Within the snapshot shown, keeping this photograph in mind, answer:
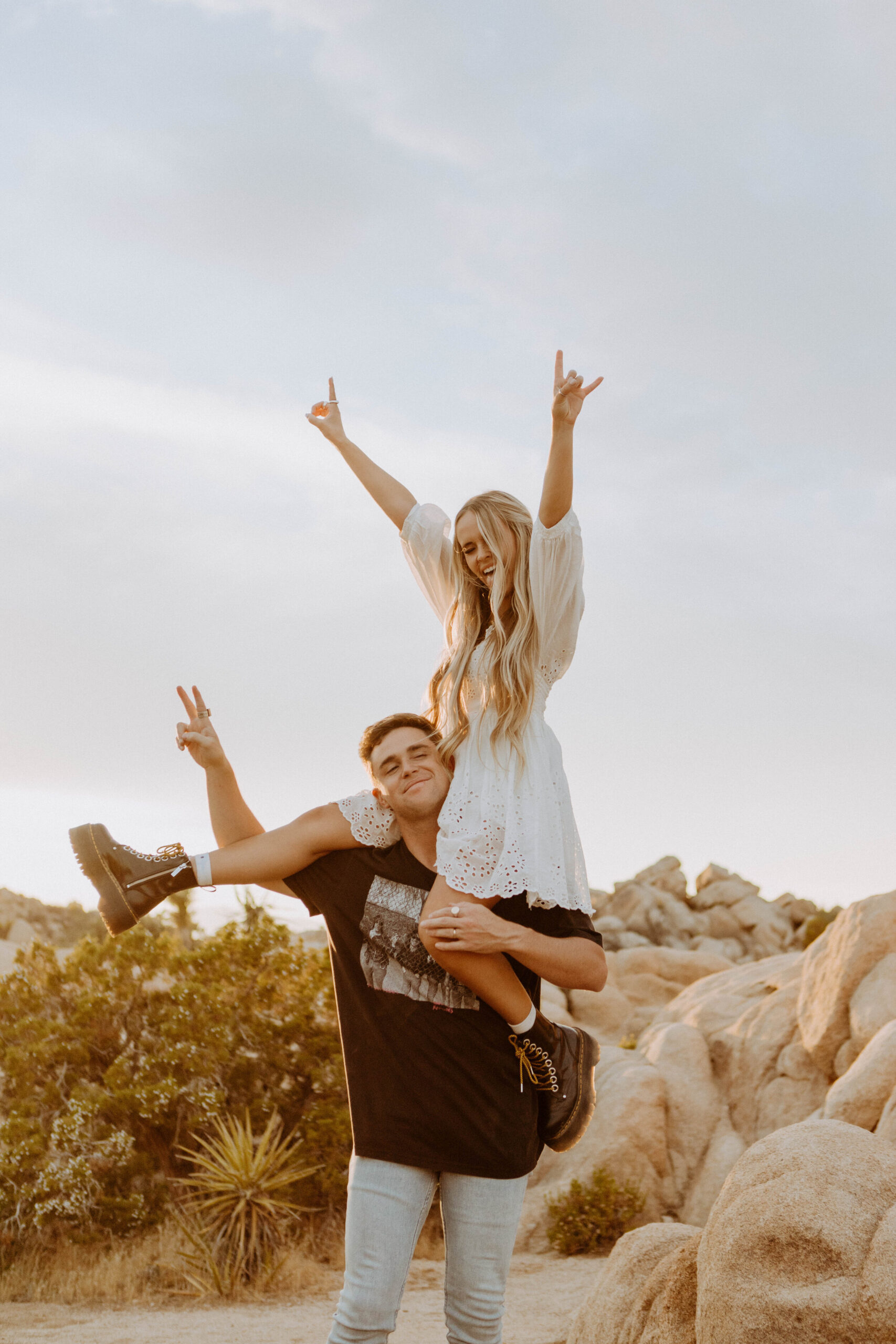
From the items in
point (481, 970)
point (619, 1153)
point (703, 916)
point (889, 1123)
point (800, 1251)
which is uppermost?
point (703, 916)

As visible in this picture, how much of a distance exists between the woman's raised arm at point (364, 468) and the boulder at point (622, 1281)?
3863 millimetres

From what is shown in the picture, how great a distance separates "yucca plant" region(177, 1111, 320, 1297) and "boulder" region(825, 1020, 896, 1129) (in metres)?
4.60

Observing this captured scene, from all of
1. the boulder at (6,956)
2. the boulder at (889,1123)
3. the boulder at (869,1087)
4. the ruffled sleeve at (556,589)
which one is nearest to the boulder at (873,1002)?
the boulder at (869,1087)

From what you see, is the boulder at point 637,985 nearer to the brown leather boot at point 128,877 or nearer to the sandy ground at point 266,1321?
the sandy ground at point 266,1321

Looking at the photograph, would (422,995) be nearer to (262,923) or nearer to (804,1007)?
(262,923)

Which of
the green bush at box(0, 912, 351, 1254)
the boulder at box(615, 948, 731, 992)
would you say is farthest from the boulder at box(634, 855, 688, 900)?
the green bush at box(0, 912, 351, 1254)

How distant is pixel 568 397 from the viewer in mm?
3854

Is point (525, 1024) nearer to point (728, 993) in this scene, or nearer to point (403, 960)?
point (403, 960)

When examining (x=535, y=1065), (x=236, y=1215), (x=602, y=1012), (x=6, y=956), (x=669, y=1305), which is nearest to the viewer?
(x=535, y=1065)

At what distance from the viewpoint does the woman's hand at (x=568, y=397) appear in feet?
12.6

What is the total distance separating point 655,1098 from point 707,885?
90.6 ft

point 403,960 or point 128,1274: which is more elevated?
point 403,960

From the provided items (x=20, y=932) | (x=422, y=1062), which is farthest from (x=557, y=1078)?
(x=20, y=932)

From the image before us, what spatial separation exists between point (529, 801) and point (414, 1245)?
1.37 meters
